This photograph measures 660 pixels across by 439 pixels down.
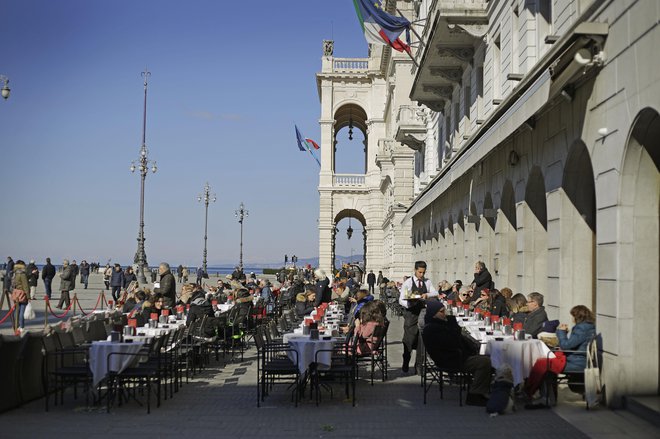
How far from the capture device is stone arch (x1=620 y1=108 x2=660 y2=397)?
31.1 feet

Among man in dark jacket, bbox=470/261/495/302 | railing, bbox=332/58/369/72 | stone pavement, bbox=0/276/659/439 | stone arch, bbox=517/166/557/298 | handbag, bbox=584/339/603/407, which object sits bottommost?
stone pavement, bbox=0/276/659/439

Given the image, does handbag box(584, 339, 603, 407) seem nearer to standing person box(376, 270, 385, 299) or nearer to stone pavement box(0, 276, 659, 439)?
stone pavement box(0, 276, 659, 439)

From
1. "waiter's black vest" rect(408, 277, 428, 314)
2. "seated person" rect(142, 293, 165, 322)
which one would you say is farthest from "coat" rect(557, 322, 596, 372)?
"seated person" rect(142, 293, 165, 322)

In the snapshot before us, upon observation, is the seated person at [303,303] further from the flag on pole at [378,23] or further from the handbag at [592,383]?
the handbag at [592,383]

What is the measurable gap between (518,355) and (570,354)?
0.78 meters

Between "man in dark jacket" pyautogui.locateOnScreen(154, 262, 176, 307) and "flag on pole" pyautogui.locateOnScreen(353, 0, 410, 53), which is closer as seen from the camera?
"man in dark jacket" pyautogui.locateOnScreen(154, 262, 176, 307)

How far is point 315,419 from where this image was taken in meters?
9.73

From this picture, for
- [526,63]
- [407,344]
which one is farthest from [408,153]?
[407,344]

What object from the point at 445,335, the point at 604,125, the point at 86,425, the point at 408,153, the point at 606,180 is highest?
the point at 408,153

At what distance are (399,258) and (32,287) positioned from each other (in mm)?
22535

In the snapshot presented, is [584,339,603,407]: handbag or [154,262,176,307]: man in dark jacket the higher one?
[154,262,176,307]: man in dark jacket

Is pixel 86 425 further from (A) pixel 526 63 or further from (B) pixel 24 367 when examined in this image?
(A) pixel 526 63

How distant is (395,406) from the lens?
10.6 meters

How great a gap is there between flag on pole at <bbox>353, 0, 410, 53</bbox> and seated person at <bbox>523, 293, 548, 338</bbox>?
13486mm
